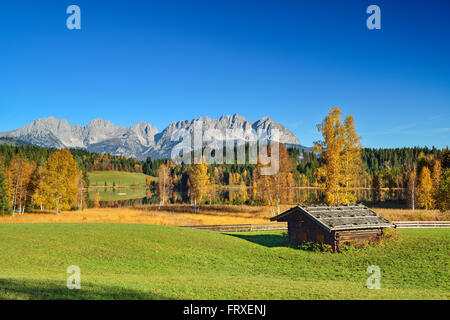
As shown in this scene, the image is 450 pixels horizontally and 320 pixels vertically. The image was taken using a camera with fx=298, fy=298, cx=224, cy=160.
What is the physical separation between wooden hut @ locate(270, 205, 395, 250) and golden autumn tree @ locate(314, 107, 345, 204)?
4383 millimetres

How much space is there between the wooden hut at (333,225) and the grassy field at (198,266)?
6.58ft

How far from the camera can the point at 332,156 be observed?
3997cm

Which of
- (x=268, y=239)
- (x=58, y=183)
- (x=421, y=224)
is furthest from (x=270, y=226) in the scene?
(x=58, y=183)

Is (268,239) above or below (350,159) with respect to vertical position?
below

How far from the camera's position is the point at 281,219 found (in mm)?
37531

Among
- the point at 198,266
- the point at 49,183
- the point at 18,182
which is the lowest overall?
the point at 198,266

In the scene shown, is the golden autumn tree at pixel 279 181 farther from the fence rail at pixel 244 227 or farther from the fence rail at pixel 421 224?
the fence rail at pixel 421 224

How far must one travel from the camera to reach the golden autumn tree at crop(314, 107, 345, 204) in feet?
131

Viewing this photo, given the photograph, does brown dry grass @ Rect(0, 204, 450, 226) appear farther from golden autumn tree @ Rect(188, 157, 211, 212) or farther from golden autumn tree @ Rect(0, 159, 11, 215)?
golden autumn tree @ Rect(188, 157, 211, 212)

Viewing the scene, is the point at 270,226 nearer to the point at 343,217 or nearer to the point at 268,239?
the point at 268,239

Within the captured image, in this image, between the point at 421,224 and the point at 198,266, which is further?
the point at 421,224

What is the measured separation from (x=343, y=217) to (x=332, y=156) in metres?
9.77

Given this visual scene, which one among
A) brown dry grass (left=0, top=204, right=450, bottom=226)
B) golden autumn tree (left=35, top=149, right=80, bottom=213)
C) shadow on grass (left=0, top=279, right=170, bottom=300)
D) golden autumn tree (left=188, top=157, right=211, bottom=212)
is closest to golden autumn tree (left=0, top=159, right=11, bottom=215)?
brown dry grass (left=0, top=204, right=450, bottom=226)
